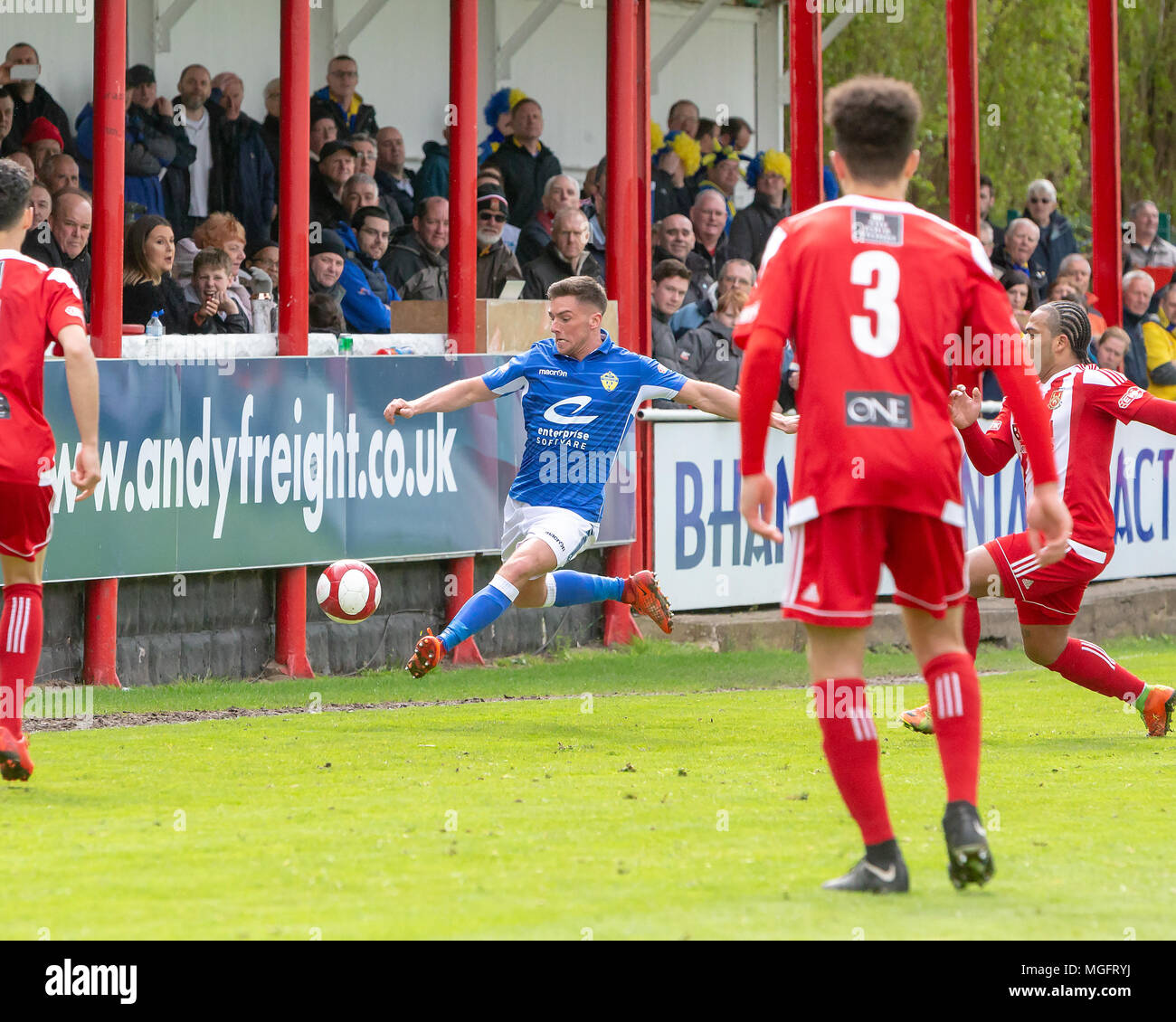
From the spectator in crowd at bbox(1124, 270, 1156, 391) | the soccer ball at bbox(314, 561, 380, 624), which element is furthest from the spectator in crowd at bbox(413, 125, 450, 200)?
the spectator in crowd at bbox(1124, 270, 1156, 391)

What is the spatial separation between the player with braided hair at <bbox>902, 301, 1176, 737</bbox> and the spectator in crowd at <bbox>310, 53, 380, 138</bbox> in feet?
23.2

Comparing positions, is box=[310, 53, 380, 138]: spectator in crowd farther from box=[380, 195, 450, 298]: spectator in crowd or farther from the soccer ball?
the soccer ball

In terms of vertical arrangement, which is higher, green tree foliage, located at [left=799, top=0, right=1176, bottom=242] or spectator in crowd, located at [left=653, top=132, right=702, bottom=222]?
green tree foliage, located at [left=799, top=0, right=1176, bottom=242]

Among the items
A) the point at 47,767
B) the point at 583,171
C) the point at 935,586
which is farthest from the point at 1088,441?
the point at 583,171

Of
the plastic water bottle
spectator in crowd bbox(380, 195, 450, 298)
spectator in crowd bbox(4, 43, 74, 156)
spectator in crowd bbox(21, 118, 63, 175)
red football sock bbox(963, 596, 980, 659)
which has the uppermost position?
spectator in crowd bbox(4, 43, 74, 156)

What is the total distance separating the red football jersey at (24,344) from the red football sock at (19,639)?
1.40ft

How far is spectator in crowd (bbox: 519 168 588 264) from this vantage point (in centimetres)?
1437

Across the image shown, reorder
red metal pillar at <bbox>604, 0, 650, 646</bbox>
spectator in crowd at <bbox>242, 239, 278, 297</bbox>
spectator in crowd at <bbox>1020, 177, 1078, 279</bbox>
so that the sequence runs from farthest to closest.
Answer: spectator in crowd at <bbox>1020, 177, 1078, 279</bbox>, red metal pillar at <bbox>604, 0, 650, 646</bbox>, spectator in crowd at <bbox>242, 239, 278, 297</bbox>

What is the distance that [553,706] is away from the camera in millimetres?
10281

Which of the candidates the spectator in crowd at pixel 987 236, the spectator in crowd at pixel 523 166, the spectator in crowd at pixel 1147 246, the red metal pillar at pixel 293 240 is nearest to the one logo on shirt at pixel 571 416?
the red metal pillar at pixel 293 240

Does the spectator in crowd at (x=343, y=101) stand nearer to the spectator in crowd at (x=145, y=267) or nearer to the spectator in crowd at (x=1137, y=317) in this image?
the spectator in crowd at (x=145, y=267)

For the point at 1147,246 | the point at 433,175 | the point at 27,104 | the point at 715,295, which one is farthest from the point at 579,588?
the point at 1147,246

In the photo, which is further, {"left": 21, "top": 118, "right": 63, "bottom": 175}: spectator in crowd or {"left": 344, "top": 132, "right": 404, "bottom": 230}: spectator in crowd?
{"left": 344, "top": 132, "right": 404, "bottom": 230}: spectator in crowd
